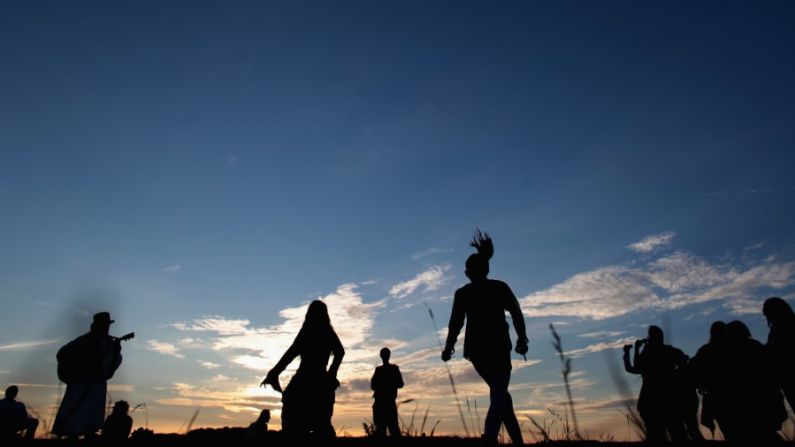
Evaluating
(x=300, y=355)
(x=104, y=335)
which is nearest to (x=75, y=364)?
(x=104, y=335)

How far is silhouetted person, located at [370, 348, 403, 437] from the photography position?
9.57 m

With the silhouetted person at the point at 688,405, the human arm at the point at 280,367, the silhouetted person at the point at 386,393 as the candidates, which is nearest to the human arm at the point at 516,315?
the human arm at the point at 280,367

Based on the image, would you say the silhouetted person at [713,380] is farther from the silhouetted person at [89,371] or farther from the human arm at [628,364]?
the silhouetted person at [89,371]

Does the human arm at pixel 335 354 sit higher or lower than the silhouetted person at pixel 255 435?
higher

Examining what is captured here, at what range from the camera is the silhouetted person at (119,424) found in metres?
6.34

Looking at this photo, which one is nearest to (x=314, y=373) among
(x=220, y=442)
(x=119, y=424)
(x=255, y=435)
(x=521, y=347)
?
(x=220, y=442)

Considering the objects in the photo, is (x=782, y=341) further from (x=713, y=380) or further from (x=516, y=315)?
(x=516, y=315)

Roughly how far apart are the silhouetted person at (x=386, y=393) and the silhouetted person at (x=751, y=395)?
5899 mm

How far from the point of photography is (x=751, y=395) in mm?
4875

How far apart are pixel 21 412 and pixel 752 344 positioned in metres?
9.75

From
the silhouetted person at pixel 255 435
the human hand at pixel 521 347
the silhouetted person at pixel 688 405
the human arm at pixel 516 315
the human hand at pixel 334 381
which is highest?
the human arm at pixel 516 315

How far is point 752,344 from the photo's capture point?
199 inches

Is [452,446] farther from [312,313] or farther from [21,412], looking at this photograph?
[21,412]

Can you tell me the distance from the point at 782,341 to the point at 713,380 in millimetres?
1046
